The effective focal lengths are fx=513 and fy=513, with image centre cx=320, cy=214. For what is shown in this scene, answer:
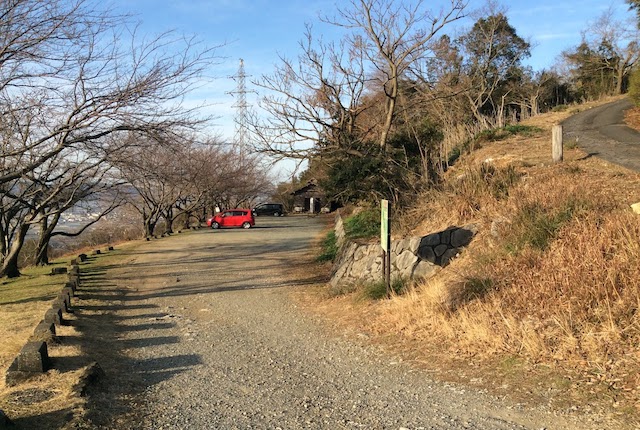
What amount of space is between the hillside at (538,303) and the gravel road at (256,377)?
465mm

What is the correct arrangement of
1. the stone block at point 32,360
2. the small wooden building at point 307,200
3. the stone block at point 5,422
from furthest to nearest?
1. the small wooden building at point 307,200
2. the stone block at point 32,360
3. the stone block at point 5,422

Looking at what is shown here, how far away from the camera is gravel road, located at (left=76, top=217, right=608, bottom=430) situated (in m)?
4.47

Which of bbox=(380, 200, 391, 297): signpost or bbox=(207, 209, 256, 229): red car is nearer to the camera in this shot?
bbox=(380, 200, 391, 297): signpost

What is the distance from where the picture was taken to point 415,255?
9.79 metres

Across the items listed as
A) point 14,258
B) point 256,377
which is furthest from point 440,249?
point 14,258

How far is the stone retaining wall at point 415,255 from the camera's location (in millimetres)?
9469

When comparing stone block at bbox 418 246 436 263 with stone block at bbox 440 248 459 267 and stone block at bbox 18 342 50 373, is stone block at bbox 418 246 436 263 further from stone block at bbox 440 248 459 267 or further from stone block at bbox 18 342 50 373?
stone block at bbox 18 342 50 373

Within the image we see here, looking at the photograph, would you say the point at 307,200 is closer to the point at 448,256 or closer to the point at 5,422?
the point at 448,256

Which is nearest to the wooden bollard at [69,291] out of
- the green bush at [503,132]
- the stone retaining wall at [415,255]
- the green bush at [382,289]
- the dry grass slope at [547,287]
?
the stone retaining wall at [415,255]

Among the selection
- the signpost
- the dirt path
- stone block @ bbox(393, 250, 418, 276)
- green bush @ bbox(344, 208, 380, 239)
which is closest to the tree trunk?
green bush @ bbox(344, 208, 380, 239)

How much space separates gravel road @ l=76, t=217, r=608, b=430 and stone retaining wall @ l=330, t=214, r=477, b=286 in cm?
173

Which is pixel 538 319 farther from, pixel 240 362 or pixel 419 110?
pixel 419 110

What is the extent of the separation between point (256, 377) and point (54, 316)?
3922mm

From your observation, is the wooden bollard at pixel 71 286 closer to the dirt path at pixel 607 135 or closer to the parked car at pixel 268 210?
the dirt path at pixel 607 135
